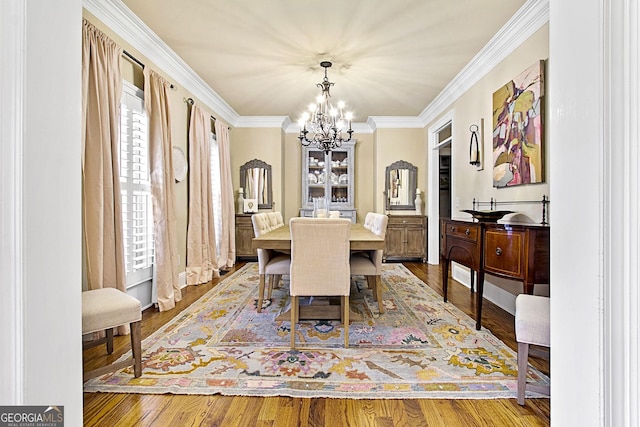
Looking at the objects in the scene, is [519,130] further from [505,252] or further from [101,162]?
[101,162]

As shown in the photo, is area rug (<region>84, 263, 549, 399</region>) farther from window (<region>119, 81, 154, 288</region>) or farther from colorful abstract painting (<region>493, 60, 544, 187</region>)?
colorful abstract painting (<region>493, 60, 544, 187</region>)

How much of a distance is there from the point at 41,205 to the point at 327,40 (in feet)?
9.78

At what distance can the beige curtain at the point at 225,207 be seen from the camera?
202 inches

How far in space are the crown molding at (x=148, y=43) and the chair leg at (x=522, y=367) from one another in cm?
358

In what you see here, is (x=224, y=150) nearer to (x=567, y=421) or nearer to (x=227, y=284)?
(x=227, y=284)

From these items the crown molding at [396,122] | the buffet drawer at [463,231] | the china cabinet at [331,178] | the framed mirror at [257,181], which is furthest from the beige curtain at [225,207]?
the buffet drawer at [463,231]

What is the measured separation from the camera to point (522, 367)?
168 centimetres

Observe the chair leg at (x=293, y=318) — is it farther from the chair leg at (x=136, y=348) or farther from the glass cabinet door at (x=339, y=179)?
the glass cabinet door at (x=339, y=179)

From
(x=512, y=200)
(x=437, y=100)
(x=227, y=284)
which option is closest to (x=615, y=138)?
(x=512, y=200)

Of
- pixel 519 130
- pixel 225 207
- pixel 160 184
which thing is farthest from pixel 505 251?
pixel 225 207

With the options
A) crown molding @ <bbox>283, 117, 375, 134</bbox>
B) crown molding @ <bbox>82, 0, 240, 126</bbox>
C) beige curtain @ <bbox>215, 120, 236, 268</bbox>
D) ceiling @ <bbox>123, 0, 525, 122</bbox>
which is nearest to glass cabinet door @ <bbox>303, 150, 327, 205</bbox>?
crown molding @ <bbox>283, 117, 375, 134</bbox>

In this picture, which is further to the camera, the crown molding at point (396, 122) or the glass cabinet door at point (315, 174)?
the glass cabinet door at point (315, 174)

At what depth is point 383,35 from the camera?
3.06m

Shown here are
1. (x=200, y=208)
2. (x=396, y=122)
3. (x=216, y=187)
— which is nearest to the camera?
(x=200, y=208)
